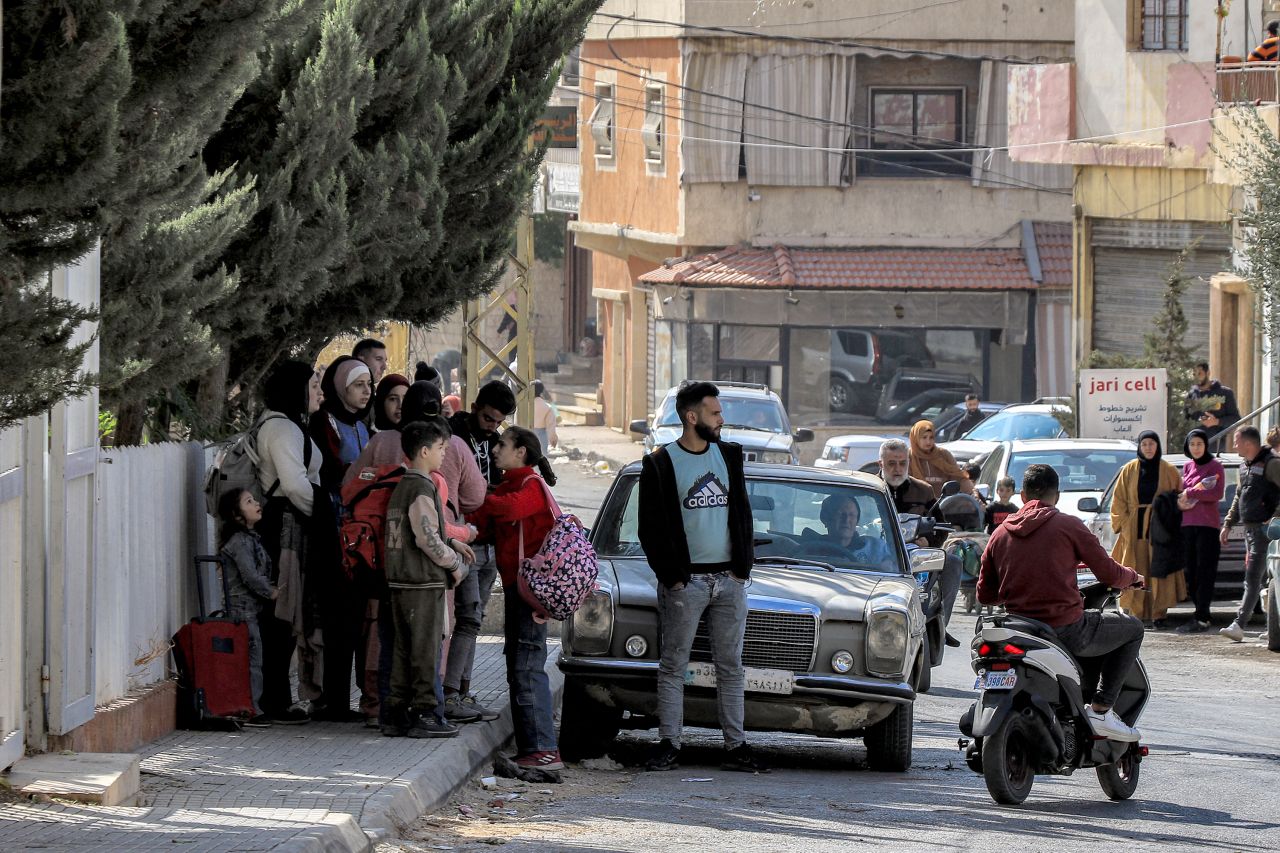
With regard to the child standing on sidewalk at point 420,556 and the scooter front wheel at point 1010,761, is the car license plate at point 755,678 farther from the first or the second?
the child standing on sidewalk at point 420,556

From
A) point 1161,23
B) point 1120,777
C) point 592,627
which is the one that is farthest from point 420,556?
point 1161,23

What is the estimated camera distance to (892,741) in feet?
34.6

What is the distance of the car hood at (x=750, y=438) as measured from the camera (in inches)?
1114

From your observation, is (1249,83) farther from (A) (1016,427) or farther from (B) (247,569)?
(B) (247,569)

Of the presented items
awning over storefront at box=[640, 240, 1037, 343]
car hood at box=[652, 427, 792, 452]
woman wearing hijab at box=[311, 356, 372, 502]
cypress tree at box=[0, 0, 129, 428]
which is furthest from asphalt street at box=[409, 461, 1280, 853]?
awning over storefront at box=[640, 240, 1037, 343]

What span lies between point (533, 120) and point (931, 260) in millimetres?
27367

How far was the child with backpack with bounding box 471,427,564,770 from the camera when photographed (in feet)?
32.9

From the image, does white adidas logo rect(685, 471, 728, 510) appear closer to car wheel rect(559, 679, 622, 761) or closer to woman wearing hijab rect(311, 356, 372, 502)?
car wheel rect(559, 679, 622, 761)

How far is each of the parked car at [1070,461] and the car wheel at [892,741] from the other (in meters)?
9.86

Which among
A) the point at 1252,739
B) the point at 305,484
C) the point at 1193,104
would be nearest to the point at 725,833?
the point at 305,484

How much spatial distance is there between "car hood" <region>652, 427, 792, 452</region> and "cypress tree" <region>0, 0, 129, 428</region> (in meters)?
21.5

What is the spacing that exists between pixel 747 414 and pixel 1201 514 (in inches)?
501

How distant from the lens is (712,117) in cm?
4097

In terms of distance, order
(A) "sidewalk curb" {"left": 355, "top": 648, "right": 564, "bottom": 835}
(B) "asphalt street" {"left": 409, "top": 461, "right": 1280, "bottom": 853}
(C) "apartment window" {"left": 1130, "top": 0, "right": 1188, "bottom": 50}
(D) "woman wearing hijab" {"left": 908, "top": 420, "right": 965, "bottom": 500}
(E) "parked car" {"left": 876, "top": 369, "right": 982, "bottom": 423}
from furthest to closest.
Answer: (E) "parked car" {"left": 876, "top": 369, "right": 982, "bottom": 423} < (C) "apartment window" {"left": 1130, "top": 0, "right": 1188, "bottom": 50} < (D) "woman wearing hijab" {"left": 908, "top": 420, "right": 965, "bottom": 500} < (B) "asphalt street" {"left": 409, "top": 461, "right": 1280, "bottom": 853} < (A) "sidewalk curb" {"left": 355, "top": 648, "right": 564, "bottom": 835}
